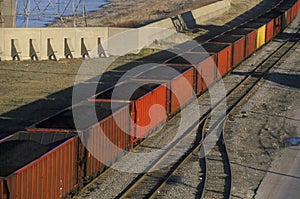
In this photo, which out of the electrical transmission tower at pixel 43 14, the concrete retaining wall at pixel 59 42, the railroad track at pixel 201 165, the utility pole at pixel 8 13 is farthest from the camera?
the electrical transmission tower at pixel 43 14

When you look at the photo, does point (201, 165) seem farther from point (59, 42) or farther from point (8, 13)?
point (8, 13)

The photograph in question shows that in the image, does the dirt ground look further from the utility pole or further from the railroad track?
the utility pole

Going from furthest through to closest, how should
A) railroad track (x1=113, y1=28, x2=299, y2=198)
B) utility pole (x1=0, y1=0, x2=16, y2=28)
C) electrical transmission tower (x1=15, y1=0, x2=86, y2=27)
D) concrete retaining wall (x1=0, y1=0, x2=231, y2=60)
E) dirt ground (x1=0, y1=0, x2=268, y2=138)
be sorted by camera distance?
1. electrical transmission tower (x1=15, y1=0, x2=86, y2=27)
2. utility pole (x1=0, y1=0, x2=16, y2=28)
3. concrete retaining wall (x1=0, y1=0, x2=231, y2=60)
4. dirt ground (x1=0, y1=0, x2=268, y2=138)
5. railroad track (x1=113, y1=28, x2=299, y2=198)

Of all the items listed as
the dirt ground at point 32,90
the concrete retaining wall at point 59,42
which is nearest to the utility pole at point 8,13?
the concrete retaining wall at point 59,42

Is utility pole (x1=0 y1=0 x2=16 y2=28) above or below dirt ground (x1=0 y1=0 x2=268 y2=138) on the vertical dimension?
above

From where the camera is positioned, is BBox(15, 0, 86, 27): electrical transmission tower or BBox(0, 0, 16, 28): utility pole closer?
BBox(0, 0, 16, 28): utility pole

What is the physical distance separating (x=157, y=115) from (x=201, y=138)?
1.97m

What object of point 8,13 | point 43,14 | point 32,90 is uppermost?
point 8,13

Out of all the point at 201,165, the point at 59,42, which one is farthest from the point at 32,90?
the point at 201,165

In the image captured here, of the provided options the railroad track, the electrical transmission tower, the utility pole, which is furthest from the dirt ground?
the electrical transmission tower

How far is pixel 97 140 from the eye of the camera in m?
19.5

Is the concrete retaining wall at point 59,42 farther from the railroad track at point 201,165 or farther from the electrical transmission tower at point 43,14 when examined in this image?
the railroad track at point 201,165

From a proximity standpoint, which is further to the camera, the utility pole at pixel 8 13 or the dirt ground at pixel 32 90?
the utility pole at pixel 8 13

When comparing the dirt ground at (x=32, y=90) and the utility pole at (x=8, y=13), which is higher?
the utility pole at (x=8, y=13)
